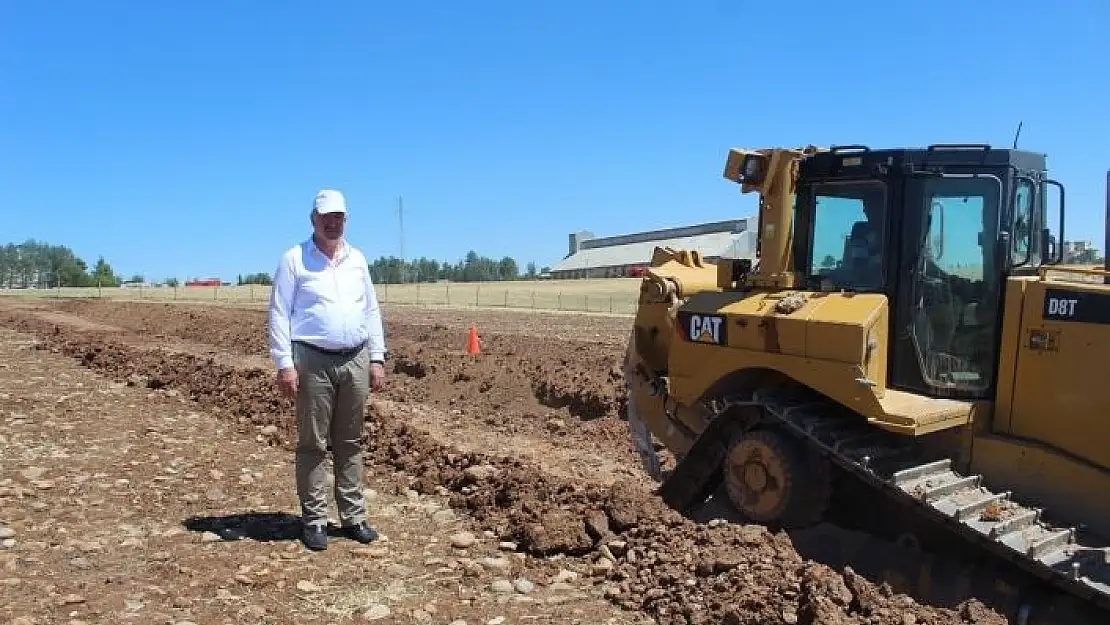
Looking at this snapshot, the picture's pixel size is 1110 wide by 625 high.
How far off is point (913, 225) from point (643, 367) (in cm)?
239

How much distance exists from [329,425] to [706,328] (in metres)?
2.42

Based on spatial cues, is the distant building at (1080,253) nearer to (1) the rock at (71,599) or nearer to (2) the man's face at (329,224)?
(2) the man's face at (329,224)

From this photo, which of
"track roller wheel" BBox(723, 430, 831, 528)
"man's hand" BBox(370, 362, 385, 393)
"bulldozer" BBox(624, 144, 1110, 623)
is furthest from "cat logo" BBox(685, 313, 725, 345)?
"man's hand" BBox(370, 362, 385, 393)

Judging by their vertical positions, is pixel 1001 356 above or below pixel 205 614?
above

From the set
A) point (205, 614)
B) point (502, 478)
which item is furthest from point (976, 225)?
point (205, 614)

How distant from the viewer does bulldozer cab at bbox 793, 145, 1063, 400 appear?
5004 millimetres

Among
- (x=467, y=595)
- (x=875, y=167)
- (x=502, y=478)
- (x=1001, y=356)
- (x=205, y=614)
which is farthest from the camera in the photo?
(x=502, y=478)

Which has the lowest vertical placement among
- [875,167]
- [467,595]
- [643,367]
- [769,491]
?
[467,595]

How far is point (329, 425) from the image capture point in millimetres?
5055

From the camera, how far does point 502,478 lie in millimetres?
6051

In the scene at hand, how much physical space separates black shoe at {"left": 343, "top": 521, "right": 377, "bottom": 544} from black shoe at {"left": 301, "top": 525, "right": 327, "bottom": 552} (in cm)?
21

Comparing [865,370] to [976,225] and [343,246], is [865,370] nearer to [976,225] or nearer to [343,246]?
[976,225]

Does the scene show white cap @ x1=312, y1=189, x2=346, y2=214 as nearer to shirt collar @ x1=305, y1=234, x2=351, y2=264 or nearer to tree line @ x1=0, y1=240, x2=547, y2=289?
shirt collar @ x1=305, y1=234, x2=351, y2=264

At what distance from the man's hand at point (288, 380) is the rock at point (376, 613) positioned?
3.94 ft
